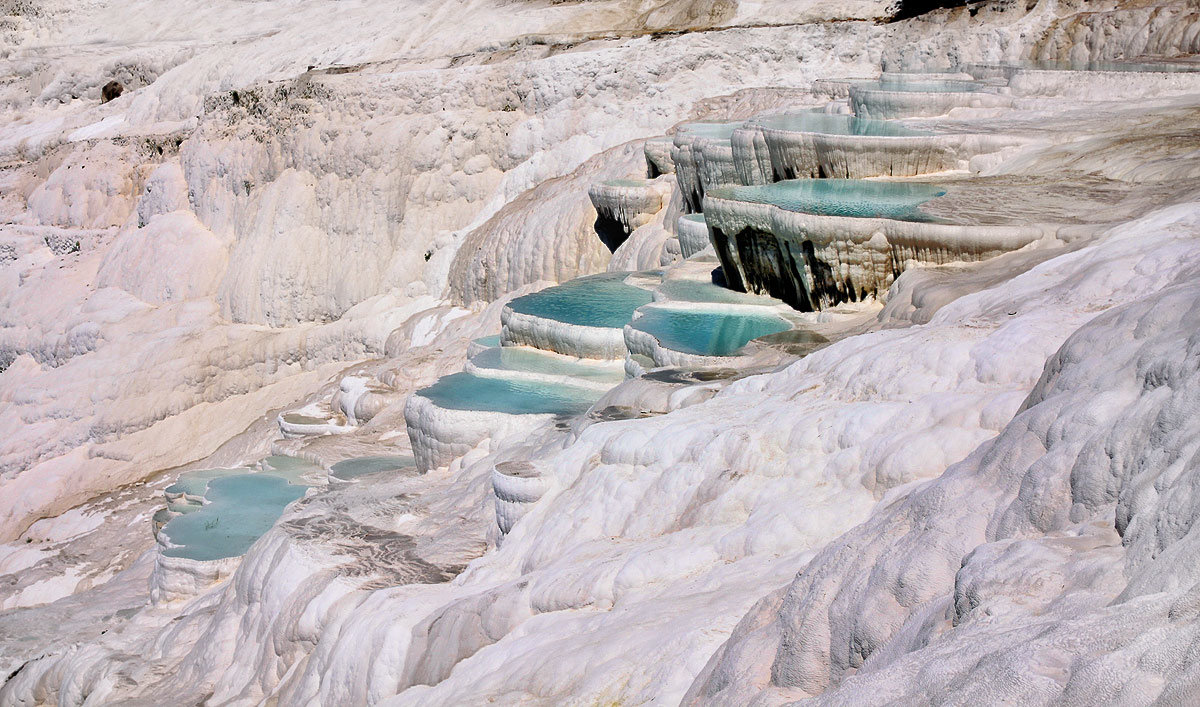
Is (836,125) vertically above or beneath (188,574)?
above

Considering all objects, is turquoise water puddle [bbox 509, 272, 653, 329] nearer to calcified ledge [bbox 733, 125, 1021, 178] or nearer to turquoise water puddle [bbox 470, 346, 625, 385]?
turquoise water puddle [bbox 470, 346, 625, 385]

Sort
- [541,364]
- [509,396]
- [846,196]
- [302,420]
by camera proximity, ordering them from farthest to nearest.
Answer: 1. [302,420]
2. [541,364]
3. [509,396]
4. [846,196]

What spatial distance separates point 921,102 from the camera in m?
12.1

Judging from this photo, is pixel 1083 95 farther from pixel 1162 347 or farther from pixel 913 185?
pixel 1162 347

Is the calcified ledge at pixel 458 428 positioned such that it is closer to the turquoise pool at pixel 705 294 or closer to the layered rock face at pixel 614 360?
the layered rock face at pixel 614 360

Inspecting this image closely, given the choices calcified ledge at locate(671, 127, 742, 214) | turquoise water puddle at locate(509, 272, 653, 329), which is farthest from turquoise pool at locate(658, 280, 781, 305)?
calcified ledge at locate(671, 127, 742, 214)

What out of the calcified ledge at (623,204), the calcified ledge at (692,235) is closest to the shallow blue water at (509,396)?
the calcified ledge at (692,235)

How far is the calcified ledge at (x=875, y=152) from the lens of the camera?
387 inches

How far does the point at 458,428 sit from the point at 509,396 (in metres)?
0.81

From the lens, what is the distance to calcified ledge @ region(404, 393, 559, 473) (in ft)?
30.5

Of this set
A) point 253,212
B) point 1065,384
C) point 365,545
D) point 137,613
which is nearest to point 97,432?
point 253,212

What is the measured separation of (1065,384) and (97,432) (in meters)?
17.7

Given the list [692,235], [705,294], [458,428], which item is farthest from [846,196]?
[458,428]

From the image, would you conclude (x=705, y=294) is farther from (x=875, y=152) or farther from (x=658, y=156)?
(x=658, y=156)
